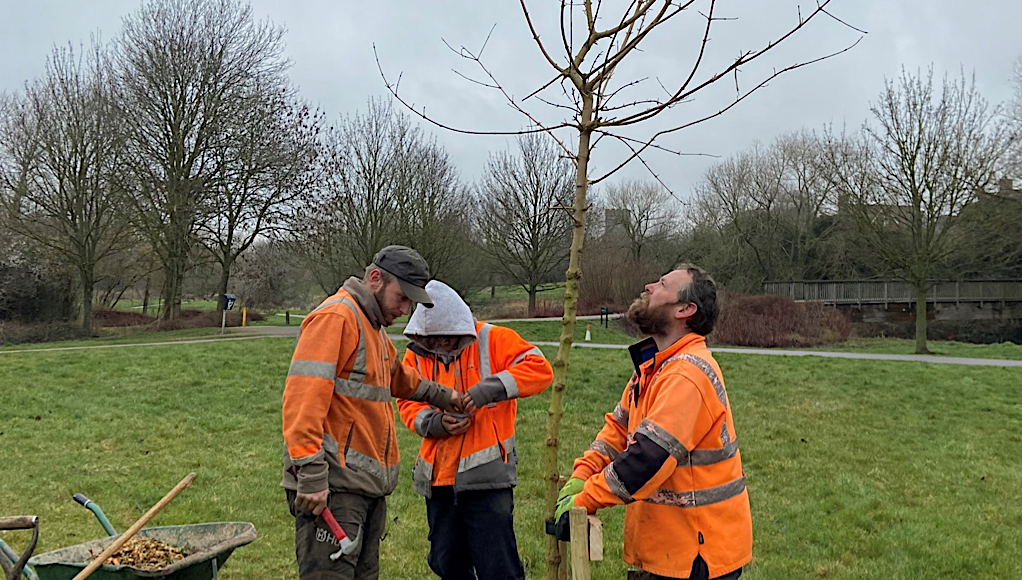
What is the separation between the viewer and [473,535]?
Result: 11.9 ft

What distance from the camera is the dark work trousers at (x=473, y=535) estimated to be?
3.57 m

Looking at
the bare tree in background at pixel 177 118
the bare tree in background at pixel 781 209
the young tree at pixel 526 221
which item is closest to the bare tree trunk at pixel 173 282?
the bare tree in background at pixel 177 118

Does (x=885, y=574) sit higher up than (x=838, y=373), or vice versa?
(x=838, y=373)

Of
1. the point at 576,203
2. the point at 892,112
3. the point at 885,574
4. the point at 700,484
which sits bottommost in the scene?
the point at 885,574

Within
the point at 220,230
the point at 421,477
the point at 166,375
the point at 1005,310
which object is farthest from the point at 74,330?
the point at 1005,310

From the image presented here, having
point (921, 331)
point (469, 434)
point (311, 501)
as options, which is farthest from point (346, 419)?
point (921, 331)

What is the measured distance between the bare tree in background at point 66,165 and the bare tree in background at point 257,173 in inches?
126

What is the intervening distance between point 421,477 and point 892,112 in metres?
23.2

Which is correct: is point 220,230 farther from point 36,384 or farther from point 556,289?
point 556,289

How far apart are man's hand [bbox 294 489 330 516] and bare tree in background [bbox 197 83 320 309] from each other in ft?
78.5

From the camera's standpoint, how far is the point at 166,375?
44.1ft

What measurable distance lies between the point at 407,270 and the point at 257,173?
77.6ft

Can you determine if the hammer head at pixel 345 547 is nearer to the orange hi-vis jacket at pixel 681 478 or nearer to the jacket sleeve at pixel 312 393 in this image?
the jacket sleeve at pixel 312 393

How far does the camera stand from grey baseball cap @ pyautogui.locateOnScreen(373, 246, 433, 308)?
11.0 feet
